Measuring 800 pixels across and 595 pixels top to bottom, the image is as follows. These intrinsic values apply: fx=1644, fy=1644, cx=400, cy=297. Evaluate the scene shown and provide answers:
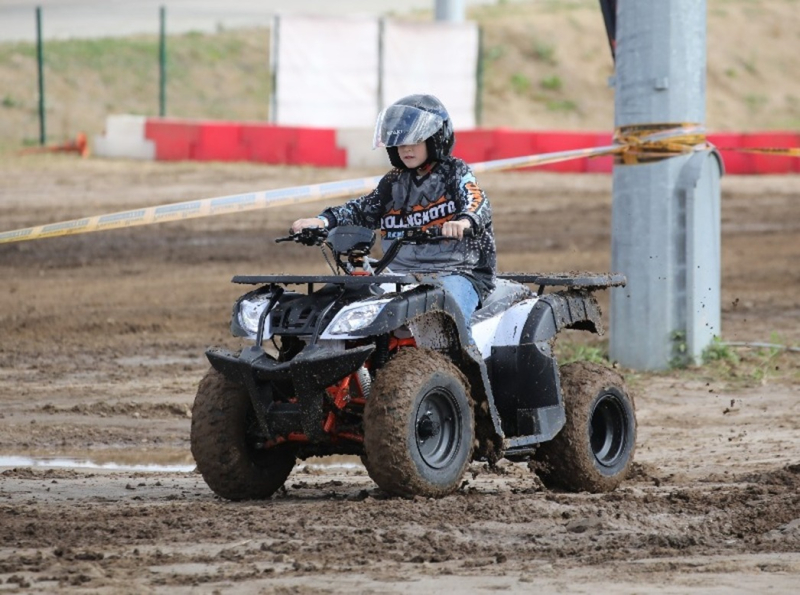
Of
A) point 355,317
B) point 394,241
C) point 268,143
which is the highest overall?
point 268,143

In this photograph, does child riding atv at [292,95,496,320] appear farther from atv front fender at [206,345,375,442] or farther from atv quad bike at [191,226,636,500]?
atv front fender at [206,345,375,442]

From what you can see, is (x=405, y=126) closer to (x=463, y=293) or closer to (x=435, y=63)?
(x=463, y=293)

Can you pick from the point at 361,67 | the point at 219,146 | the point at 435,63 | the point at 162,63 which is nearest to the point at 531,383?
the point at 219,146

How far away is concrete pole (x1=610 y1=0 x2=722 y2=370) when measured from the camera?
11.5 metres

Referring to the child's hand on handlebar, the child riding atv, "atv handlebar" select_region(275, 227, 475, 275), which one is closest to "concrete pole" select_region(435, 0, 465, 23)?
the child riding atv

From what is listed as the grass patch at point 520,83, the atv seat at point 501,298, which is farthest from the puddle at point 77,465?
the grass patch at point 520,83

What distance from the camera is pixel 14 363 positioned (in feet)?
40.5

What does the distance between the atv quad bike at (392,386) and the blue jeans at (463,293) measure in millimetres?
75

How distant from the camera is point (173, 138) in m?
24.8

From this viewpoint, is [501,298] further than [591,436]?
No

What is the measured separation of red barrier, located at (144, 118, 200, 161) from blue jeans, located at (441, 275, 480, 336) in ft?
57.8

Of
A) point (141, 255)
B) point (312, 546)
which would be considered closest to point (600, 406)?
point (312, 546)

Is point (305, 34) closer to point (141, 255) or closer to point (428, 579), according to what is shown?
point (141, 255)

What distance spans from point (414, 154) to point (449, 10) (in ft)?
74.0
